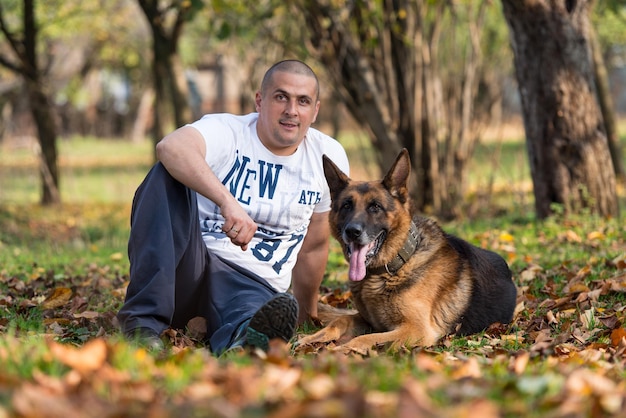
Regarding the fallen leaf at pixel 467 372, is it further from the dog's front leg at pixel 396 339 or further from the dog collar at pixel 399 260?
the dog collar at pixel 399 260

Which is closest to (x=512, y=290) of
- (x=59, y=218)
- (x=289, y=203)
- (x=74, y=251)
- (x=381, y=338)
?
(x=381, y=338)

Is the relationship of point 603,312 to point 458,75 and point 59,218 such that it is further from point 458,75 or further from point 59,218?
point 59,218

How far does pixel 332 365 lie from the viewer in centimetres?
305

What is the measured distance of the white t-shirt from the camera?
4.86 m

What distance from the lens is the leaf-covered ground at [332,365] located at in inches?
95.0

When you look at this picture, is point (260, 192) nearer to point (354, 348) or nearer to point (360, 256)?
point (360, 256)

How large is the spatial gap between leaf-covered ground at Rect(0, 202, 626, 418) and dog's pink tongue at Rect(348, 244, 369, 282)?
0.50m

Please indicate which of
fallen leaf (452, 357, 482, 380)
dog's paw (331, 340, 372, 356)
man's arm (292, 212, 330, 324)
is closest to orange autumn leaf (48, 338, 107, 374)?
fallen leaf (452, 357, 482, 380)

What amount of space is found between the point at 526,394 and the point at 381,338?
2118 mm

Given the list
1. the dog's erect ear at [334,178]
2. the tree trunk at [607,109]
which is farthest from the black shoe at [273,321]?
the tree trunk at [607,109]

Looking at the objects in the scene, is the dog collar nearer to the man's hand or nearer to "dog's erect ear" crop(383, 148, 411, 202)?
"dog's erect ear" crop(383, 148, 411, 202)

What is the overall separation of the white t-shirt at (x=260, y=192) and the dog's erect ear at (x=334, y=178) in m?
0.10

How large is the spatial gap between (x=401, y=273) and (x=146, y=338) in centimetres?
174

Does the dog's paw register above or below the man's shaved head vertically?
below
